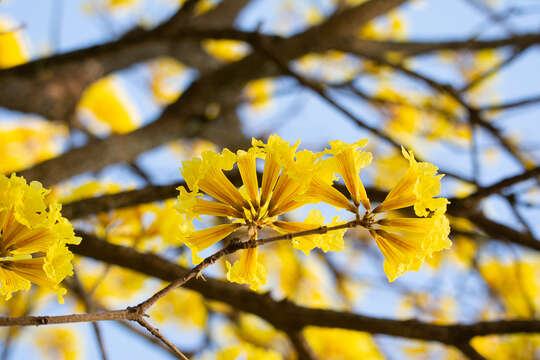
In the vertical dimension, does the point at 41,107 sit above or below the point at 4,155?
below

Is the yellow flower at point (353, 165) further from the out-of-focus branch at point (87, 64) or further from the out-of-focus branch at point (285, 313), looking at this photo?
the out-of-focus branch at point (87, 64)

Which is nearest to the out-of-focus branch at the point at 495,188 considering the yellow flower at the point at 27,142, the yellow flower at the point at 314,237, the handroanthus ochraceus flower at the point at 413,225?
the handroanthus ochraceus flower at the point at 413,225

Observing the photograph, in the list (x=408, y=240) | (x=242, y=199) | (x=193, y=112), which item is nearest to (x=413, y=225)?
(x=408, y=240)

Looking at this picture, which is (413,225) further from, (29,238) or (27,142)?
(27,142)

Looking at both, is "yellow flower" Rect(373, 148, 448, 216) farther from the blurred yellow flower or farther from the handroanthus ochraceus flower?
the blurred yellow flower

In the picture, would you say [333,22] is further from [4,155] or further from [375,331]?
[4,155]

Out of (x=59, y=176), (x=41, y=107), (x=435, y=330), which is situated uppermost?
(x=41, y=107)

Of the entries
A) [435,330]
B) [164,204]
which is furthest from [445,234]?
[164,204]
